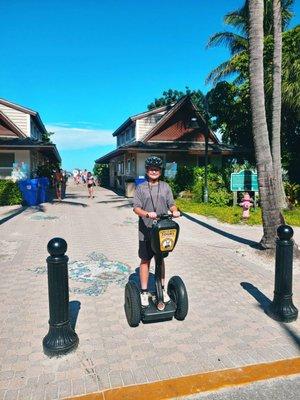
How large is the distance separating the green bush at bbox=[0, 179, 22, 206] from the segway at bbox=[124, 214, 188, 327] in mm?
12875

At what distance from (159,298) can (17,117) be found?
Result: 21.2 meters

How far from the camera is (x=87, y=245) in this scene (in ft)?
26.9

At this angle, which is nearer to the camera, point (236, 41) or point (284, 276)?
point (284, 276)

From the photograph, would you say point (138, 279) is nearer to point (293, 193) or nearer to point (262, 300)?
point (262, 300)

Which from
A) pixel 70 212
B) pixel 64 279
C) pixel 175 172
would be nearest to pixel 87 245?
pixel 64 279

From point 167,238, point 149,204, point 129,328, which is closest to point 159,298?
point 129,328

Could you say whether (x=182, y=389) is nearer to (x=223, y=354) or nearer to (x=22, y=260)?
(x=223, y=354)

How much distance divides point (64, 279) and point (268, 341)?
2318 millimetres

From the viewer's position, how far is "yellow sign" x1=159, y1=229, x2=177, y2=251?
3679 millimetres

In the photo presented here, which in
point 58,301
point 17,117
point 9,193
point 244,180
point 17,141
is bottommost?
point 58,301

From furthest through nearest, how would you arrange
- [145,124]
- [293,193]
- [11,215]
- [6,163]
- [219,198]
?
1. [145,124]
2. [6,163]
3. [293,193]
4. [219,198]
5. [11,215]

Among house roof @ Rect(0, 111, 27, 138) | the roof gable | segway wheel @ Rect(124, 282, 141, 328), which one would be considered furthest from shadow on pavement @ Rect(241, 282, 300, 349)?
house roof @ Rect(0, 111, 27, 138)

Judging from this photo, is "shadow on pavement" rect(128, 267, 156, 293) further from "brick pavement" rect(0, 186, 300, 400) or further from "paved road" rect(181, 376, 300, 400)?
"paved road" rect(181, 376, 300, 400)

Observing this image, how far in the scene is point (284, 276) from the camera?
4.11 m
